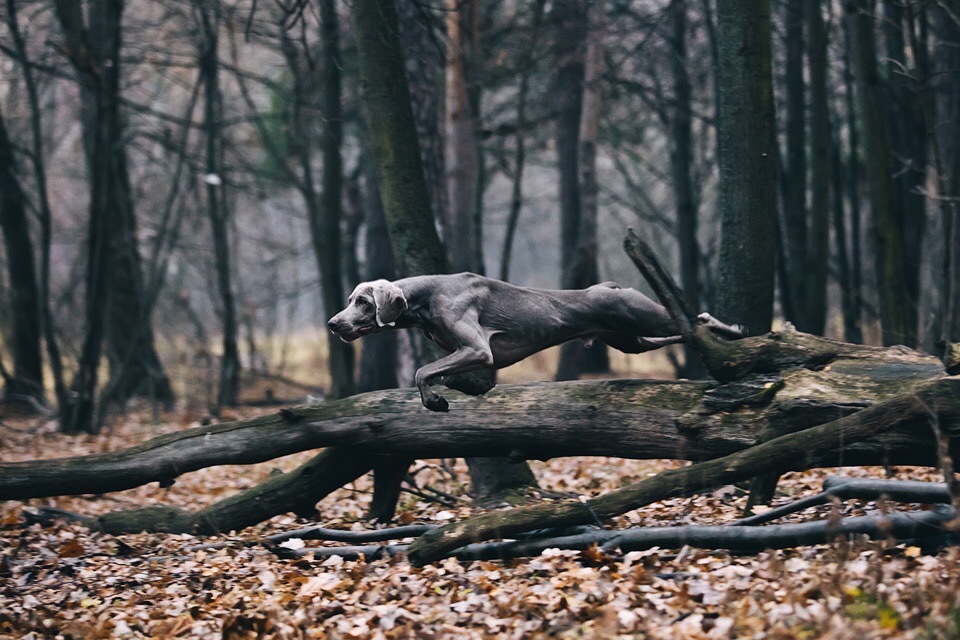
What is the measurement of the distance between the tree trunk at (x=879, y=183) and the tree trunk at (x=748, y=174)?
3.28 m

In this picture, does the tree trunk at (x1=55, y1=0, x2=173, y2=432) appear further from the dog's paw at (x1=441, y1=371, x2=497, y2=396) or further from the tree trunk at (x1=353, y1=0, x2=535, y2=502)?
the dog's paw at (x1=441, y1=371, x2=497, y2=396)

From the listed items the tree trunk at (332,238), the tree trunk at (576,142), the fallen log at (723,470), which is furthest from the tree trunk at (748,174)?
the tree trunk at (332,238)

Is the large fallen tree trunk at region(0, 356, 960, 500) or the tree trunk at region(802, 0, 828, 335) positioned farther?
the tree trunk at region(802, 0, 828, 335)

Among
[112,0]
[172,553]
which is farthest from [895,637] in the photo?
[112,0]

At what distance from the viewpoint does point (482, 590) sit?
6.10 m

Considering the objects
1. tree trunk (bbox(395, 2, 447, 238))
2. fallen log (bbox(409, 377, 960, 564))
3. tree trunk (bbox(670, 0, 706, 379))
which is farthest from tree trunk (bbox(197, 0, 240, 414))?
fallen log (bbox(409, 377, 960, 564))

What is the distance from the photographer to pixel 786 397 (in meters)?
6.95

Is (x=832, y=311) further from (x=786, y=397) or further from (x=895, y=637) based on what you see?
(x=895, y=637)

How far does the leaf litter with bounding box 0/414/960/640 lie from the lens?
5004 millimetres

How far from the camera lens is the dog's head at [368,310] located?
687cm

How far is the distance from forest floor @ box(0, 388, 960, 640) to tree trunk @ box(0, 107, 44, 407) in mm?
10387

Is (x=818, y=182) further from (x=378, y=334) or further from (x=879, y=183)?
(x=378, y=334)

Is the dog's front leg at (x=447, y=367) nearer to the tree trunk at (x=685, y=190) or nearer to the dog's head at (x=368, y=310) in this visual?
the dog's head at (x=368, y=310)

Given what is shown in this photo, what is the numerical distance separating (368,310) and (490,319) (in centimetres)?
95
